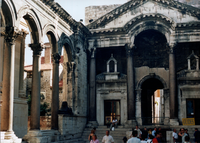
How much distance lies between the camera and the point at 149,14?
23.4 meters

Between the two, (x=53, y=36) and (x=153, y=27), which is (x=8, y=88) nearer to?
(x=53, y=36)

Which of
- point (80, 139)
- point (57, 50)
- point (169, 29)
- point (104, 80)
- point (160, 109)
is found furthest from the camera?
point (160, 109)

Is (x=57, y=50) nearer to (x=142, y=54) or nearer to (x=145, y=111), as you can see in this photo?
(x=142, y=54)

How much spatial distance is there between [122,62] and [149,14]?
526 centimetres

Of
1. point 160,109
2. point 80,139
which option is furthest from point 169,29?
point 160,109

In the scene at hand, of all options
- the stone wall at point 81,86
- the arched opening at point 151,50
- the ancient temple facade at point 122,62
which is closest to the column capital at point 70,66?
the ancient temple facade at point 122,62

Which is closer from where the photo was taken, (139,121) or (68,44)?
(68,44)

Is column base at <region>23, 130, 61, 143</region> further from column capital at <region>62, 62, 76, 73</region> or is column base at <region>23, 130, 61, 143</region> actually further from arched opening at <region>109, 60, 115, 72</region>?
arched opening at <region>109, 60, 115, 72</region>

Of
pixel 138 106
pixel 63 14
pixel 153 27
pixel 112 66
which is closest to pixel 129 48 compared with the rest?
pixel 153 27

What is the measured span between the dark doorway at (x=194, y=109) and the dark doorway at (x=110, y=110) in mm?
5709

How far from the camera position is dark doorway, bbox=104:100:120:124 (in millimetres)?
25312

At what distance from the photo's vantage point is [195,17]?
23.2 m

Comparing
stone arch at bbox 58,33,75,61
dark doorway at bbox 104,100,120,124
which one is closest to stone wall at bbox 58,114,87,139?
dark doorway at bbox 104,100,120,124

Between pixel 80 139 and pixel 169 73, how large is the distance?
8.45 m
